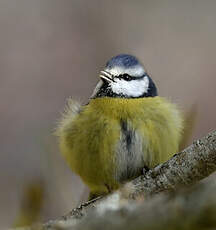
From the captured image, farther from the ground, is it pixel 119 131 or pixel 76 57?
pixel 76 57

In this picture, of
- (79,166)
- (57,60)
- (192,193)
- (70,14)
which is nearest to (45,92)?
(57,60)

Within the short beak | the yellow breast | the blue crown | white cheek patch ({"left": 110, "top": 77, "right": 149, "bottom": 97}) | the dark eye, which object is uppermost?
the blue crown

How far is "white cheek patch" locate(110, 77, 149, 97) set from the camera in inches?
132

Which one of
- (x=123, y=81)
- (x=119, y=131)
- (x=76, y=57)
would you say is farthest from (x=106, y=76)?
(x=76, y=57)

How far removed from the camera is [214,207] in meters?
0.69

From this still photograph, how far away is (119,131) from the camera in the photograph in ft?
10.2

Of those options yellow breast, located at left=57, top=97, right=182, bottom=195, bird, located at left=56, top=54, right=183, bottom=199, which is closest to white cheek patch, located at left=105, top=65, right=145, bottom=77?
bird, located at left=56, top=54, right=183, bottom=199

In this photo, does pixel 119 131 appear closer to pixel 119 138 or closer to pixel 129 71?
pixel 119 138

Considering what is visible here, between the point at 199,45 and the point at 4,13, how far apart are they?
224 centimetres

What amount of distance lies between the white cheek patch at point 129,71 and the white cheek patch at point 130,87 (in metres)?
0.05

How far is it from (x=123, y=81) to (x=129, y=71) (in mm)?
92

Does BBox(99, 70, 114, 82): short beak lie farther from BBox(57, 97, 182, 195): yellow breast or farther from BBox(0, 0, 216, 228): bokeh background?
BBox(0, 0, 216, 228): bokeh background

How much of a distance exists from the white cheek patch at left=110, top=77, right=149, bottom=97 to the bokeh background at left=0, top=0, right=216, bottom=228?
0.83 metres

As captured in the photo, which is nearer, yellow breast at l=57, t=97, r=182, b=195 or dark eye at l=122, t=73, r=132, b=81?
yellow breast at l=57, t=97, r=182, b=195
